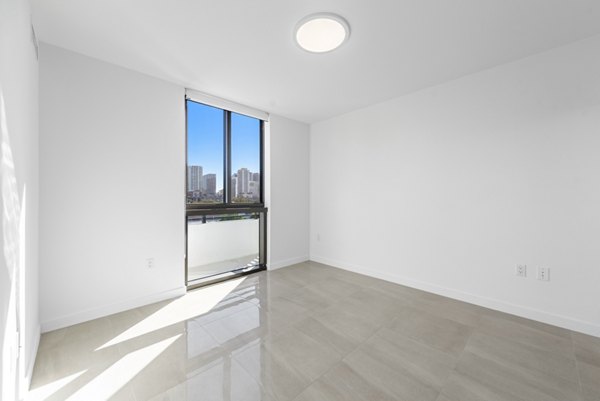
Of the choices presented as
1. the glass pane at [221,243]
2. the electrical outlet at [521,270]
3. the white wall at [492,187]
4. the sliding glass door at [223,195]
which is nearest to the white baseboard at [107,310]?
the sliding glass door at [223,195]

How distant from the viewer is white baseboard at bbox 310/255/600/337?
6.75 feet

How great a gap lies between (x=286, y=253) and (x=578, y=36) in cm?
398

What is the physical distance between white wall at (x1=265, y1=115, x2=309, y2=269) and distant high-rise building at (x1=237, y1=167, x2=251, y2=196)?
0.33 meters

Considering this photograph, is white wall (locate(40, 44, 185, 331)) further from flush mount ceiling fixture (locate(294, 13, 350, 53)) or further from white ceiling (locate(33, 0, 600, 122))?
flush mount ceiling fixture (locate(294, 13, 350, 53))

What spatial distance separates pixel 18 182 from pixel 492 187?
3757mm

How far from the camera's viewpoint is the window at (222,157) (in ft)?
10.3

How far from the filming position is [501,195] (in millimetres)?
2459

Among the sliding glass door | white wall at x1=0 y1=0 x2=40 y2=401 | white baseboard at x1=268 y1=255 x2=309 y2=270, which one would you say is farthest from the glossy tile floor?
white baseboard at x1=268 y1=255 x2=309 y2=270

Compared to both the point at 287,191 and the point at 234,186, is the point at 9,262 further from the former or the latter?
the point at 287,191

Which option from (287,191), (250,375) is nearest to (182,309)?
(250,375)

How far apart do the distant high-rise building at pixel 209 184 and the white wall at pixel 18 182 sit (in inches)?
60.5

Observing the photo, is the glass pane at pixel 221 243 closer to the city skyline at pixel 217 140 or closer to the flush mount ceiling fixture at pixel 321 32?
the city skyline at pixel 217 140

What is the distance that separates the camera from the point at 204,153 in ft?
10.6

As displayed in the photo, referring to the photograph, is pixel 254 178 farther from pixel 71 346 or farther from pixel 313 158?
pixel 71 346
